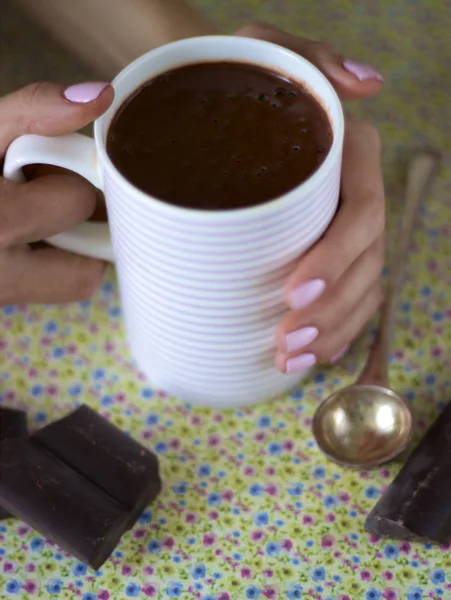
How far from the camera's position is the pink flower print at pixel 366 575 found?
2.12ft

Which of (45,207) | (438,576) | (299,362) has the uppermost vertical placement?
(45,207)

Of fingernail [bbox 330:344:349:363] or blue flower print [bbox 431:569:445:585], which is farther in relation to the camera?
fingernail [bbox 330:344:349:363]

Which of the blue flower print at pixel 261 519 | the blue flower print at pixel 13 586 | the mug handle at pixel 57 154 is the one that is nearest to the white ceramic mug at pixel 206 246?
the mug handle at pixel 57 154

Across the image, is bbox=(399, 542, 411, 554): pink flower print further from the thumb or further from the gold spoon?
the thumb

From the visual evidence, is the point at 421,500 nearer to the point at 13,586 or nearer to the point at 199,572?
the point at 199,572

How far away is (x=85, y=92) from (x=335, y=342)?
30cm

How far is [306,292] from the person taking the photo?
1.99 feet

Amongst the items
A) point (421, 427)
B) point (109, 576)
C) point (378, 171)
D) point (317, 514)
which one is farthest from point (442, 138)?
point (109, 576)

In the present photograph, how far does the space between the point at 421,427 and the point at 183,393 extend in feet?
0.70

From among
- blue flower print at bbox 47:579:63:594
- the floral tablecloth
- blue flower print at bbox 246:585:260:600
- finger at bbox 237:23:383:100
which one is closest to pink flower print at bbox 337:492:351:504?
the floral tablecloth

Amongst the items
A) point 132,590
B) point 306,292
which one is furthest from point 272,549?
point 306,292

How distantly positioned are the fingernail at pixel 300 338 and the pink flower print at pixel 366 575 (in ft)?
0.61

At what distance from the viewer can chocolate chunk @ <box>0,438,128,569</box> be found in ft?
2.05

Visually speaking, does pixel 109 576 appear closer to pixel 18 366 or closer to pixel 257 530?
pixel 257 530
